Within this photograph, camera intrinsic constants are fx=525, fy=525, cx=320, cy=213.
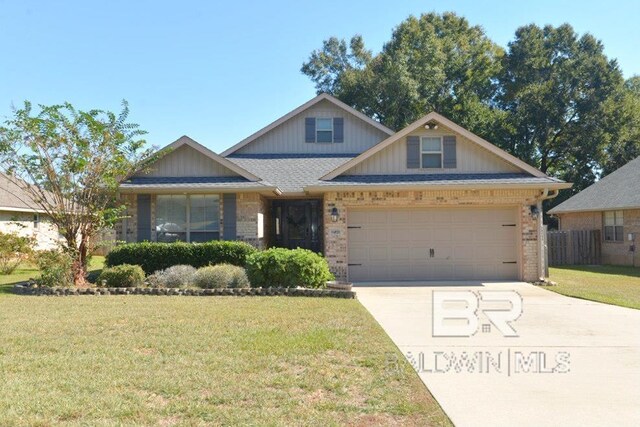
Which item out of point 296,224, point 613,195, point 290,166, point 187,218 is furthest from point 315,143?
point 613,195

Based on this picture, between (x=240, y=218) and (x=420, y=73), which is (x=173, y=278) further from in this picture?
(x=420, y=73)

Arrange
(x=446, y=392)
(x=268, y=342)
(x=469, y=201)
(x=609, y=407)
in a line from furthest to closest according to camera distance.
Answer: (x=469, y=201)
(x=268, y=342)
(x=446, y=392)
(x=609, y=407)

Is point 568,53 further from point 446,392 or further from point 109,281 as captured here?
point 446,392

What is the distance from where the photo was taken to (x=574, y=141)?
1399 inches

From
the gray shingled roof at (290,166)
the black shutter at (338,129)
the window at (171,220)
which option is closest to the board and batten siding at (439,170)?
the gray shingled roof at (290,166)

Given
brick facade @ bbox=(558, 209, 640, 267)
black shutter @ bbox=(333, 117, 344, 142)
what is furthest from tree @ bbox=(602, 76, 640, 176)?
black shutter @ bbox=(333, 117, 344, 142)

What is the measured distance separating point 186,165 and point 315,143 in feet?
21.5

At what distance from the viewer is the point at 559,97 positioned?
115 ft

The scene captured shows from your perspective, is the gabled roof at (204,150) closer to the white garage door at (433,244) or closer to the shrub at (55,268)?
the white garage door at (433,244)

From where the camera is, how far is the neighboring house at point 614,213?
851 inches

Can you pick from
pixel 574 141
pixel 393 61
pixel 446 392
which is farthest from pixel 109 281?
pixel 574 141

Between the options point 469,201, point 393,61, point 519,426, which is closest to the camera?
point 519,426

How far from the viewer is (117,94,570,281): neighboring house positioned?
50.5 feet

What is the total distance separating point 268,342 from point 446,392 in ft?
8.98
